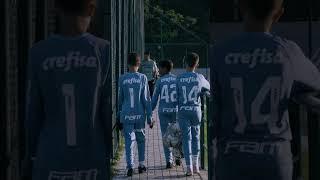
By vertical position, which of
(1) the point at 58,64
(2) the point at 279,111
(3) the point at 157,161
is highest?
(1) the point at 58,64

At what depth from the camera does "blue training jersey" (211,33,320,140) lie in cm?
418

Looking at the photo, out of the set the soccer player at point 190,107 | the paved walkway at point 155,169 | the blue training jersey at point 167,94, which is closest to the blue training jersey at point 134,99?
the blue training jersey at point 167,94

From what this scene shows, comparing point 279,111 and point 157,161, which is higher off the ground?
point 279,111

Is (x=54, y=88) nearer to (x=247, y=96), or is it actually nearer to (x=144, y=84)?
(x=247, y=96)

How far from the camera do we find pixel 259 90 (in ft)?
13.7

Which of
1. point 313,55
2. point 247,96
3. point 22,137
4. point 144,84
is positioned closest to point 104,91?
point 247,96

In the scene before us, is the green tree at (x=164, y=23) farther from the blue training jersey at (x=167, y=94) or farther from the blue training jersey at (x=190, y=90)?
the blue training jersey at (x=190, y=90)

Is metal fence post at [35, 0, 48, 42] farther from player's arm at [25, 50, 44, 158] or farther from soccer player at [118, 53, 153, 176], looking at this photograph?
soccer player at [118, 53, 153, 176]

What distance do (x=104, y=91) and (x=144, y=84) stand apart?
23.4ft

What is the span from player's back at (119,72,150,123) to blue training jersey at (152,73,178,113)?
245mm

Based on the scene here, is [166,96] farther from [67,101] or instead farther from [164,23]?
[164,23]

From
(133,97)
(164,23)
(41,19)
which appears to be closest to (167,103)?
(133,97)

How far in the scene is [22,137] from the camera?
6422 millimetres

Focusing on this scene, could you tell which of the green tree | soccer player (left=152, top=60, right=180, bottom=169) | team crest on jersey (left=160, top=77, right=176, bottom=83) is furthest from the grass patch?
the green tree
